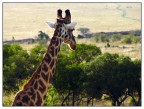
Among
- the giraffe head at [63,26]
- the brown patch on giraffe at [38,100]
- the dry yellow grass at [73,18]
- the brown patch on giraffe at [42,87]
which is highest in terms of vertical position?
the dry yellow grass at [73,18]

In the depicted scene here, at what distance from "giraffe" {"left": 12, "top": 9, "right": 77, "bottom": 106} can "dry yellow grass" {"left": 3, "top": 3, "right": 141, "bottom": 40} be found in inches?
1167

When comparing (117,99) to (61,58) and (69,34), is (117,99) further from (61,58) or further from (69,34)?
(69,34)

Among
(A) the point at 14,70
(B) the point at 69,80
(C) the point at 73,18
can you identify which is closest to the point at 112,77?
(B) the point at 69,80

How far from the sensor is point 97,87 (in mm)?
11820

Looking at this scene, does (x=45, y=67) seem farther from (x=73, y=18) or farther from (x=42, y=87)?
(x=73, y=18)

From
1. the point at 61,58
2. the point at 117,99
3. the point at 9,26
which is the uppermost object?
the point at 9,26

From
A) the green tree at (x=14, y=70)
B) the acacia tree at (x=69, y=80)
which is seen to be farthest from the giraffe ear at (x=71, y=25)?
the green tree at (x=14, y=70)

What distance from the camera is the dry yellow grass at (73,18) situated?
1587 inches

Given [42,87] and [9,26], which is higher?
[9,26]

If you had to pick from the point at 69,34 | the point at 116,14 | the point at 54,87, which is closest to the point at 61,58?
the point at 54,87

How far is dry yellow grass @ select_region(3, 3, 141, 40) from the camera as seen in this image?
40312mm

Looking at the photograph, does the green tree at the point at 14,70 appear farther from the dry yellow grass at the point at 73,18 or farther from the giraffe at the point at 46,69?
the dry yellow grass at the point at 73,18

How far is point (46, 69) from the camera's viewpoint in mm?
6633

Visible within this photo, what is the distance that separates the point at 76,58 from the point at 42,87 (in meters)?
7.69
